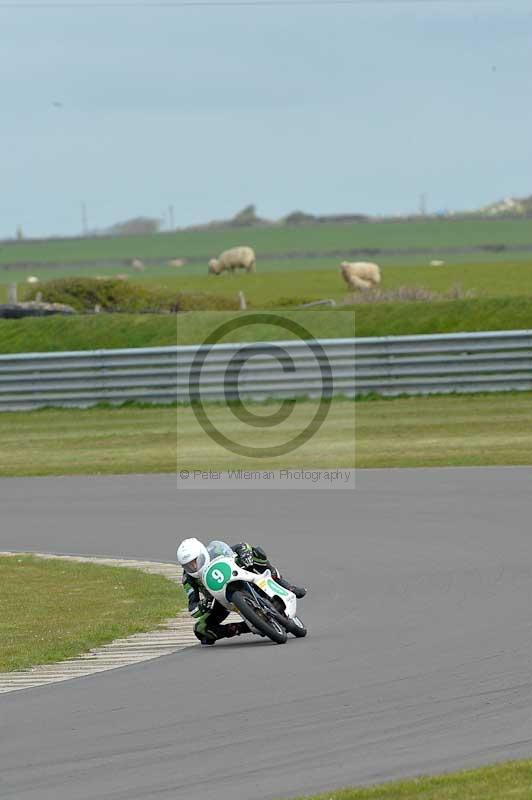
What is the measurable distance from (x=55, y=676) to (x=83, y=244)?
16874cm

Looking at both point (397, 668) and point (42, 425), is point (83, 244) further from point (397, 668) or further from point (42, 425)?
point (397, 668)

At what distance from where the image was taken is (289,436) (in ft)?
78.0

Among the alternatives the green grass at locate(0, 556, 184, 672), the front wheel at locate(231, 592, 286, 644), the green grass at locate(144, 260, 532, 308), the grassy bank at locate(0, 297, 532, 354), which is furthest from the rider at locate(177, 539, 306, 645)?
the green grass at locate(144, 260, 532, 308)

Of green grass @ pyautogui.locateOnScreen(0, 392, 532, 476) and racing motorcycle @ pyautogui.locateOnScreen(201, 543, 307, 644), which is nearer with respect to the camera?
racing motorcycle @ pyautogui.locateOnScreen(201, 543, 307, 644)

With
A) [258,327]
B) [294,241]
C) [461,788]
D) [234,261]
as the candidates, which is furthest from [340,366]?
[294,241]

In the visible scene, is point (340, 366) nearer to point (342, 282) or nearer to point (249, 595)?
point (249, 595)

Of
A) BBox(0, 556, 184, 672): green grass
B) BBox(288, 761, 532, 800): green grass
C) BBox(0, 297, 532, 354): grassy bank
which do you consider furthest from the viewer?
BBox(0, 297, 532, 354): grassy bank

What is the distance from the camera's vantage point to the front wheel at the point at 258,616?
1006cm

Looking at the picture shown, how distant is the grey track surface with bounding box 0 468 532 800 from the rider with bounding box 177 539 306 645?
0.12 m

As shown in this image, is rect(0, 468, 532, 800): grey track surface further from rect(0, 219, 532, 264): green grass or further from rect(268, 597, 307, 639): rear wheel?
rect(0, 219, 532, 264): green grass

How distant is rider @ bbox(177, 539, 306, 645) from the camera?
10.2 meters

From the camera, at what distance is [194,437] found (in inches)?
951

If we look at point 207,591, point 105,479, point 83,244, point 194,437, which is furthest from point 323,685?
point 83,244

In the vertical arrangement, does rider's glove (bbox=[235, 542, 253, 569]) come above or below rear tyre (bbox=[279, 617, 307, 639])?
above
